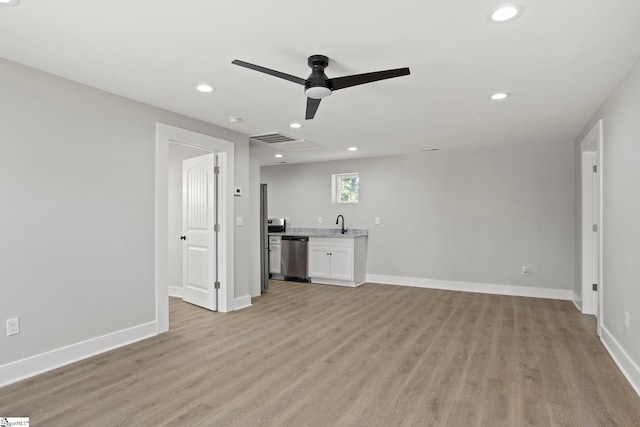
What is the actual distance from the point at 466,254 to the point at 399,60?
4.28 meters

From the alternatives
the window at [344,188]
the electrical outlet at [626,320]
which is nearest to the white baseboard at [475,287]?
the window at [344,188]

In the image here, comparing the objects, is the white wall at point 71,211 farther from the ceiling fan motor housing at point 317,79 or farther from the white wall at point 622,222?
the white wall at point 622,222

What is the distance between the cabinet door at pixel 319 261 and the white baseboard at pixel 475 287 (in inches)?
34.3

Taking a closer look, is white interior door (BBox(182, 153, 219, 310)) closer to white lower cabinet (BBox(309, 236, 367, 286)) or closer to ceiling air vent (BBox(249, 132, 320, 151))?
ceiling air vent (BBox(249, 132, 320, 151))

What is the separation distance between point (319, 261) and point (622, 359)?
450cm

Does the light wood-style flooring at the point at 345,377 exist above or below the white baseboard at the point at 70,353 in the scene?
below

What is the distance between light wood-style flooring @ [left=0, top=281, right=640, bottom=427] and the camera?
2.21 m

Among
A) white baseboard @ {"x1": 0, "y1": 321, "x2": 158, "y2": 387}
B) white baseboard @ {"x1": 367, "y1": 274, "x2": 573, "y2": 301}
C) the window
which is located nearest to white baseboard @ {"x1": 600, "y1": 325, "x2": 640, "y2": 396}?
white baseboard @ {"x1": 367, "y1": 274, "x2": 573, "y2": 301}

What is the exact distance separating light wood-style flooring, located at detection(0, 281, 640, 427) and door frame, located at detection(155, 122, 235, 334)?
1.00 ft

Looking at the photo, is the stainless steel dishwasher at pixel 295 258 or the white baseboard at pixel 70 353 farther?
the stainless steel dishwasher at pixel 295 258

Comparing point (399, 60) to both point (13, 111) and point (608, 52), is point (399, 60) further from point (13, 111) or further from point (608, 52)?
point (13, 111)

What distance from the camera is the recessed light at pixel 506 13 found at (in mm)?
1947

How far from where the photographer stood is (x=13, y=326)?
8.74 feet

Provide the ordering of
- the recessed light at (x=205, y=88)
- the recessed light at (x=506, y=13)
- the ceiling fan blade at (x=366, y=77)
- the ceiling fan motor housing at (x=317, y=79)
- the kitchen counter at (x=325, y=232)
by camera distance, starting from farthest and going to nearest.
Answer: the kitchen counter at (x=325, y=232), the recessed light at (x=205, y=88), the ceiling fan motor housing at (x=317, y=79), the ceiling fan blade at (x=366, y=77), the recessed light at (x=506, y=13)
